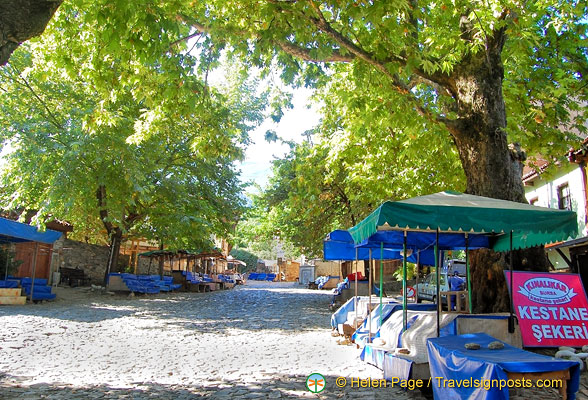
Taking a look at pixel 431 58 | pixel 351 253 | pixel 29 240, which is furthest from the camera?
pixel 29 240

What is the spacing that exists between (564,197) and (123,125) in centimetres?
1783

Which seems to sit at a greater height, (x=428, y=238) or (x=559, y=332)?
(x=428, y=238)

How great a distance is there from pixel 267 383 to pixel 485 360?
3.03 meters

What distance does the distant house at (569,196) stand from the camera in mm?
14961

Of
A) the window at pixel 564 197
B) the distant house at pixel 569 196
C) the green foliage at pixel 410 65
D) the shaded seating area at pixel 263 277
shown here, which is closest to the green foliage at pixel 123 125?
the green foliage at pixel 410 65

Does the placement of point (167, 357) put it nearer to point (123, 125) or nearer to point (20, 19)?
point (20, 19)

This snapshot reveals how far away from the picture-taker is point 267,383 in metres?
5.88

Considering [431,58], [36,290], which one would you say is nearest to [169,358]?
[431,58]

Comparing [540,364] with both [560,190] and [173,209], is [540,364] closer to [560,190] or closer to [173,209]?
[560,190]

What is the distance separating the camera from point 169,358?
7.39 m

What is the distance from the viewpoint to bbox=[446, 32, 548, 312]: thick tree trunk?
803 cm

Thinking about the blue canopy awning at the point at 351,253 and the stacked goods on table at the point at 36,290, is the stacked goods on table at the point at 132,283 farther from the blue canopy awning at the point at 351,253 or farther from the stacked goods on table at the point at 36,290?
the blue canopy awning at the point at 351,253

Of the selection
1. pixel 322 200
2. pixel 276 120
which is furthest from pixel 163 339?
pixel 322 200

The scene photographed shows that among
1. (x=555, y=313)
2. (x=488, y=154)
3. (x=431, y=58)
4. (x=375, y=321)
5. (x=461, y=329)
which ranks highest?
(x=431, y=58)
